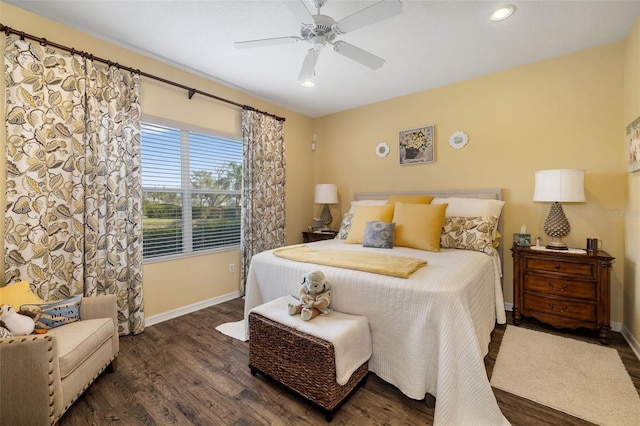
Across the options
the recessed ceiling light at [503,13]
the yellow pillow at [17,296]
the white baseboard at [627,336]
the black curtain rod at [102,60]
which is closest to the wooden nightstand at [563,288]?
the white baseboard at [627,336]

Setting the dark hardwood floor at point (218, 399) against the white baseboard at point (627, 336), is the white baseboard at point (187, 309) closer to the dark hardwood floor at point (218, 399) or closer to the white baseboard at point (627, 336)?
the dark hardwood floor at point (218, 399)

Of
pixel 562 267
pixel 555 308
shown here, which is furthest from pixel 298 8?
pixel 555 308

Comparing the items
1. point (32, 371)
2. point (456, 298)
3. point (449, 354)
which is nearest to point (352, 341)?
point (449, 354)

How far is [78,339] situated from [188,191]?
1834mm

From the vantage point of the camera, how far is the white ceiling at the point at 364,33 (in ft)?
6.69

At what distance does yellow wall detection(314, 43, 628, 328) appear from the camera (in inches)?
100

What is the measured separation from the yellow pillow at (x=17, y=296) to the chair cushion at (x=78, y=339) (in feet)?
0.83

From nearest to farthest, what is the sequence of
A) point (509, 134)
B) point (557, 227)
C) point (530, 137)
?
point (557, 227), point (530, 137), point (509, 134)

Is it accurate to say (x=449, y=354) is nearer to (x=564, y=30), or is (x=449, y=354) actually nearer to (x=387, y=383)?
(x=387, y=383)

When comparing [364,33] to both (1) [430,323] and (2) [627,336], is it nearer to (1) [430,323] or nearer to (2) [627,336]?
(1) [430,323]

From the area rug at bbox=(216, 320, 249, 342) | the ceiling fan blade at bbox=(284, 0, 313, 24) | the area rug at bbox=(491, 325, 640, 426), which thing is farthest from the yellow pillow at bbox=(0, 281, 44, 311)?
the area rug at bbox=(491, 325, 640, 426)

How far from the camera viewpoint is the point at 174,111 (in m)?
2.96

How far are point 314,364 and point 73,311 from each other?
1.66 metres

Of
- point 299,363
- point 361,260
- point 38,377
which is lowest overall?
point 299,363
